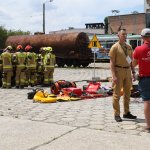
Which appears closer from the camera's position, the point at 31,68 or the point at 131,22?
the point at 31,68

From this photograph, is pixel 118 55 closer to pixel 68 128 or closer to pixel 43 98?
pixel 68 128

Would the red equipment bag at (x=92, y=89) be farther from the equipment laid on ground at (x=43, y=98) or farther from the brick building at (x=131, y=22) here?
the brick building at (x=131, y=22)

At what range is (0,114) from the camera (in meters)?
9.45

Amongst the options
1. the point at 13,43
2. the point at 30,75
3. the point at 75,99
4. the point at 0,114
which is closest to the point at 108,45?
the point at 13,43

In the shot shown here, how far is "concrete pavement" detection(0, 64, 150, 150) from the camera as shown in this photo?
255 inches

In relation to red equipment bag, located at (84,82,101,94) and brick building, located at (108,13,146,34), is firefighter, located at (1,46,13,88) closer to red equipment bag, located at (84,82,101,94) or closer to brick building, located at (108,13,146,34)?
red equipment bag, located at (84,82,101,94)

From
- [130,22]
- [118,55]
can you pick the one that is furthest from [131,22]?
[118,55]

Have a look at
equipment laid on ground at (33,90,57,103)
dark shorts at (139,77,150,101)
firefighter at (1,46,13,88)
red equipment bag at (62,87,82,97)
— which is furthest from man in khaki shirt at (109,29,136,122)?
firefighter at (1,46,13,88)

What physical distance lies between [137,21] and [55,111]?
6615cm

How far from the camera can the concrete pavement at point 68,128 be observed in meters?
6.47

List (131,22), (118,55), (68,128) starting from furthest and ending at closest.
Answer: (131,22) < (118,55) < (68,128)

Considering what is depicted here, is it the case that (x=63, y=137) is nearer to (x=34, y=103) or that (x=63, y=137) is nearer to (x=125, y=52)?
(x=125, y=52)

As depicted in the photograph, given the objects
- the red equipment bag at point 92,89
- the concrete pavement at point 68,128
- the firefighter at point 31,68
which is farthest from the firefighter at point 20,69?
the concrete pavement at point 68,128

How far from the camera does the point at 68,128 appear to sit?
768 centimetres
